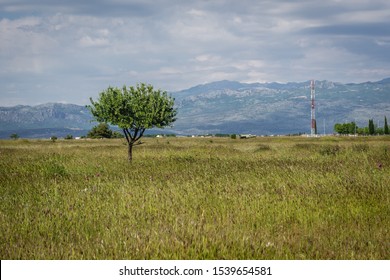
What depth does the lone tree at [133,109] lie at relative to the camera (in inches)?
1519

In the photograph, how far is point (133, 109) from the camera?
127ft

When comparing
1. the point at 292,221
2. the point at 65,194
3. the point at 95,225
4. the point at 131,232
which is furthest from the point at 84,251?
the point at 65,194

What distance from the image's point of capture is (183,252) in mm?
7652

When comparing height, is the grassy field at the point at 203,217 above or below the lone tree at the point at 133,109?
below

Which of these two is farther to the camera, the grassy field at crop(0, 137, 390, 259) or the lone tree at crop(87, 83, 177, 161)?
the lone tree at crop(87, 83, 177, 161)

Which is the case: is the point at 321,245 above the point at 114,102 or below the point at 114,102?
below

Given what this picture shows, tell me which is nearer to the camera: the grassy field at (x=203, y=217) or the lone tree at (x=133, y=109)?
the grassy field at (x=203, y=217)

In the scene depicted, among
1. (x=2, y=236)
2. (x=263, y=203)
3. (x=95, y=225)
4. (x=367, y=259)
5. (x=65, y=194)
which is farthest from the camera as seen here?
(x=65, y=194)

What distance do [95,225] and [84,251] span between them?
2369mm

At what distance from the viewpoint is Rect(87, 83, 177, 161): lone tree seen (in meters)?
38.6

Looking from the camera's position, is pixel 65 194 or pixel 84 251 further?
pixel 65 194

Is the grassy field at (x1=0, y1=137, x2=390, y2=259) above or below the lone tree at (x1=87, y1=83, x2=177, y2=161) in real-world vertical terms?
below
